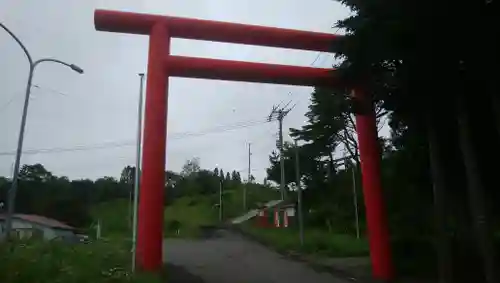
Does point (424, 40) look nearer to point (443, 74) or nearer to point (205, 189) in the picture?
point (443, 74)

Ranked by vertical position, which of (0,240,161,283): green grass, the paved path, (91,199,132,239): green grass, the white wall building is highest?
(91,199,132,239): green grass

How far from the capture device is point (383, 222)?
13734mm

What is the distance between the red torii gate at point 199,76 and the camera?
41.1ft

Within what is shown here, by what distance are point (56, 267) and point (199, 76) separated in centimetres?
661

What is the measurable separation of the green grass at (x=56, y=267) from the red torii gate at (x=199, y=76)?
167 centimetres

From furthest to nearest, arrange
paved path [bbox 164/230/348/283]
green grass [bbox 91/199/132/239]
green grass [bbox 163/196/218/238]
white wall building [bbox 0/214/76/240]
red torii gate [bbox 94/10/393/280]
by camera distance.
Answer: green grass [bbox 163/196/218/238] → green grass [bbox 91/199/132/239] → white wall building [bbox 0/214/76/240] → paved path [bbox 164/230/348/283] → red torii gate [bbox 94/10/393/280]

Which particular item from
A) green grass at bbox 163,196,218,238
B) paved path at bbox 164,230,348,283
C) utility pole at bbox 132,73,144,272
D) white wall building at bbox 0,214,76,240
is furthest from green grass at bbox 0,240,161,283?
green grass at bbox 163,196,218,238

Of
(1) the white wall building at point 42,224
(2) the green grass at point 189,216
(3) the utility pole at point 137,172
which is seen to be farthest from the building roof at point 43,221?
(2) the green grass at point 189,216

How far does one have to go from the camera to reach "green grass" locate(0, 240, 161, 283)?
8336mm

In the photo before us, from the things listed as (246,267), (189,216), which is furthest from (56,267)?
(189,216)

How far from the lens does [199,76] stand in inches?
547

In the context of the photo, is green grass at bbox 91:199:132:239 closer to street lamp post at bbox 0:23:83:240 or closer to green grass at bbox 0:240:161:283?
street lamp post at bbox 0:23:83:240

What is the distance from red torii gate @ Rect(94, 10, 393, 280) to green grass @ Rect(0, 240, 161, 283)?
1671 millimetres

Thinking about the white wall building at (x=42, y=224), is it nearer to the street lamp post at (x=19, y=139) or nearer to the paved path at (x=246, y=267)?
the paved path at (x=246, y=267)
